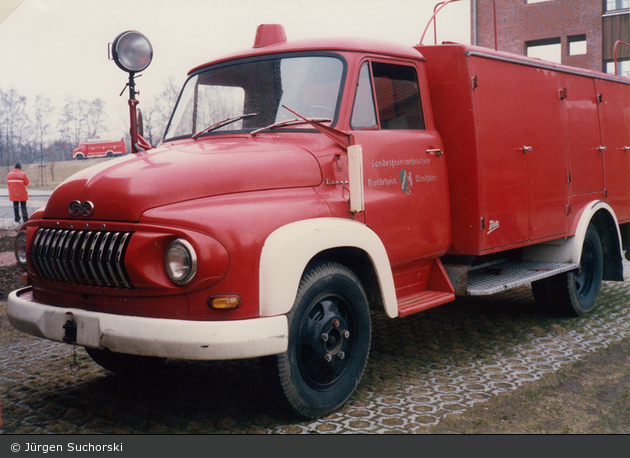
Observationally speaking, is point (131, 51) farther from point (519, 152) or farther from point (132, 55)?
point (519, 152)

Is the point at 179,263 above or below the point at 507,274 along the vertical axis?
above

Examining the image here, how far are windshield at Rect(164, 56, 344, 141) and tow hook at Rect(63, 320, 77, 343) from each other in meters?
1.61

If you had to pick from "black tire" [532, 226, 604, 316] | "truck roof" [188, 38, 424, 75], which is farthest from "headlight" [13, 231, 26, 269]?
"black tire" [532, 226, 604, 316]

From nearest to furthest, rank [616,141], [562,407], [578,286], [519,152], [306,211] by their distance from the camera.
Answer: [306,211]
[562,407]
[519,152]
[578,286]
[616,141]

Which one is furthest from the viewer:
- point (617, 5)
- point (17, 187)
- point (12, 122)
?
point (617, 5)

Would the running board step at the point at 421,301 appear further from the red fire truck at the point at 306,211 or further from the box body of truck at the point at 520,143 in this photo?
the box body of truck at the point at 520,143

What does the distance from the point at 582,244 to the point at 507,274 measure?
1.16m

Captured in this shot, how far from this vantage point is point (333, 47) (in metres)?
4.21

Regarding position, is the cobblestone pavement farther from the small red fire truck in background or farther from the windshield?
the small red fire truck in background

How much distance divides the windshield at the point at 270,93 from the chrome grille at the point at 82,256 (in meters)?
1.27

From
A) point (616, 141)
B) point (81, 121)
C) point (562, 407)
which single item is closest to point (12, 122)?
point (81, 121)

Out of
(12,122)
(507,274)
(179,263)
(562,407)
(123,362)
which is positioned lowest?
(562,407)

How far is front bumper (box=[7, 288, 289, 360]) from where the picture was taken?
3.10 meters

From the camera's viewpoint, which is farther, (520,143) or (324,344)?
(520,143)
